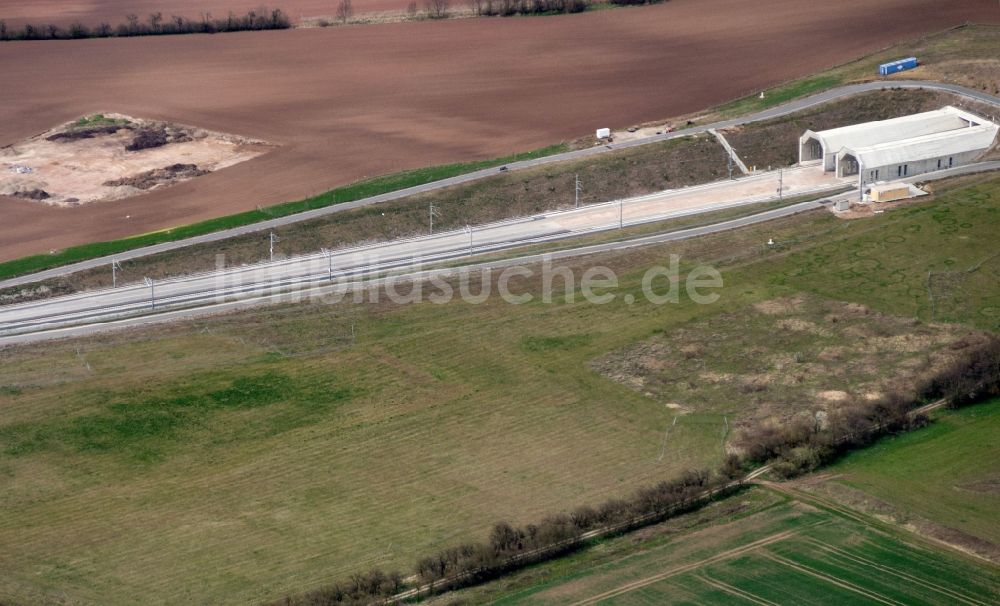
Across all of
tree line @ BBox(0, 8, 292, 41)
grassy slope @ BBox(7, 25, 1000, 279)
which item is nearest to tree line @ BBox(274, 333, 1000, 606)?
grassy slope @ BBox(7, 25, 1000, 279)

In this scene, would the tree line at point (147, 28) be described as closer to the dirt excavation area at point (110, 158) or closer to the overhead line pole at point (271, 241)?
the dirt excavation area at point (110, 158)

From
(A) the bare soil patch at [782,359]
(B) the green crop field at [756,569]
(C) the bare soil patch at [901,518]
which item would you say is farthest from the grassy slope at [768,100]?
(C) the bare soil patch at [901,518]

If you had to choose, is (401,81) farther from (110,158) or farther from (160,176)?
(110,158)

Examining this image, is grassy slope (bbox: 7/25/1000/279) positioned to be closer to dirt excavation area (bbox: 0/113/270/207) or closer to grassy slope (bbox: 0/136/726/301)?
grassy slope (bbox: 0/136/726/301)

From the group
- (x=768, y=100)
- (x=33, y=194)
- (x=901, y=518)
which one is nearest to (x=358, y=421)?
(x=901, y=518)

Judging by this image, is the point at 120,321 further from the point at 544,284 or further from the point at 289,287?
the point at 544,284

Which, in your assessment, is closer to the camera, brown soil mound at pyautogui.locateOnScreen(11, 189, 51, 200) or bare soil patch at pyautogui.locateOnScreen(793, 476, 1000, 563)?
bare soil patch at pyautogui.locateOnScreen(793, 476, 1000, 563)

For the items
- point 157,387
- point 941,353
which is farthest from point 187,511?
point 941,353
